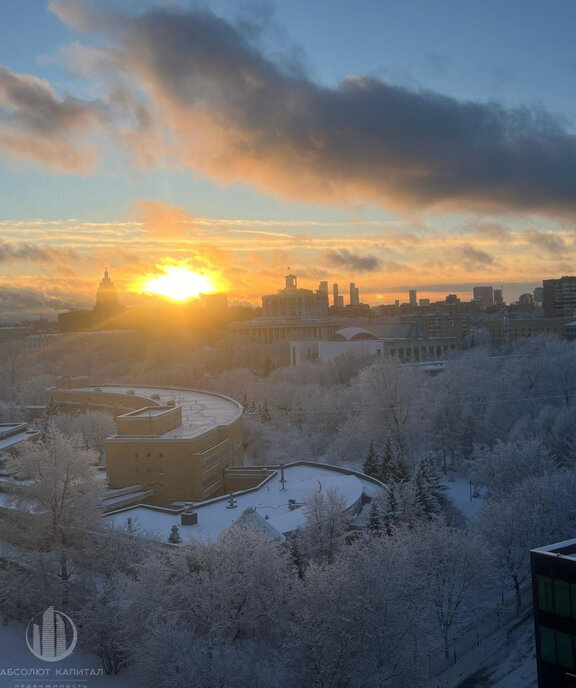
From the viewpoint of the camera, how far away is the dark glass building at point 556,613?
11.2m

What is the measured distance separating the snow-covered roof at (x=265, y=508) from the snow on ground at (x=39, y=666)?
359 cm

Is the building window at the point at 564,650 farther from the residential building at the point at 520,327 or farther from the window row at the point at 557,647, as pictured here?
the residential building at the point at 520,327

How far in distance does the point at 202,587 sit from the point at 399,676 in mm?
4330

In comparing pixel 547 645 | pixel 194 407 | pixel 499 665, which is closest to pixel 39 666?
pixel 499 665

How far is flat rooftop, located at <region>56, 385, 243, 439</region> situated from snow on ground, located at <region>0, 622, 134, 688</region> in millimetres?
11262

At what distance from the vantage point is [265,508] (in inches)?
869

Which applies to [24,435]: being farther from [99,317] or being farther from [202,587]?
[99,317]

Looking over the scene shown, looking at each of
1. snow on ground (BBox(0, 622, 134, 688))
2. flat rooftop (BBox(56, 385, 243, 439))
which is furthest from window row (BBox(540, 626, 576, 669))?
flat rooftop (BBox(56, 385, 243, 439))

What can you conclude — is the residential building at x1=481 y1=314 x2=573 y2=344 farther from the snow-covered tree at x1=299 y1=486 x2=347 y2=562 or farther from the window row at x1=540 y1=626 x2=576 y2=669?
the window row at x1=540 y1=626 x2=576 y2=669

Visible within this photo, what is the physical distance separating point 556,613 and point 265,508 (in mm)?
11950

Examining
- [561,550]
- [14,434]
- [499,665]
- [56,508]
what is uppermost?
[561,550]

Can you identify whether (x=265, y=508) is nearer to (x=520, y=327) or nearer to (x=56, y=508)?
(x=56, y=508)

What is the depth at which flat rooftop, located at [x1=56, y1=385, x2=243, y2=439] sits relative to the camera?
94.1 ft

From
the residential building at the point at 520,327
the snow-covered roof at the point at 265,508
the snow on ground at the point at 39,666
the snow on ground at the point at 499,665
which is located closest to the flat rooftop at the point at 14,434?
the snow-covered roof at the point at 265,508
